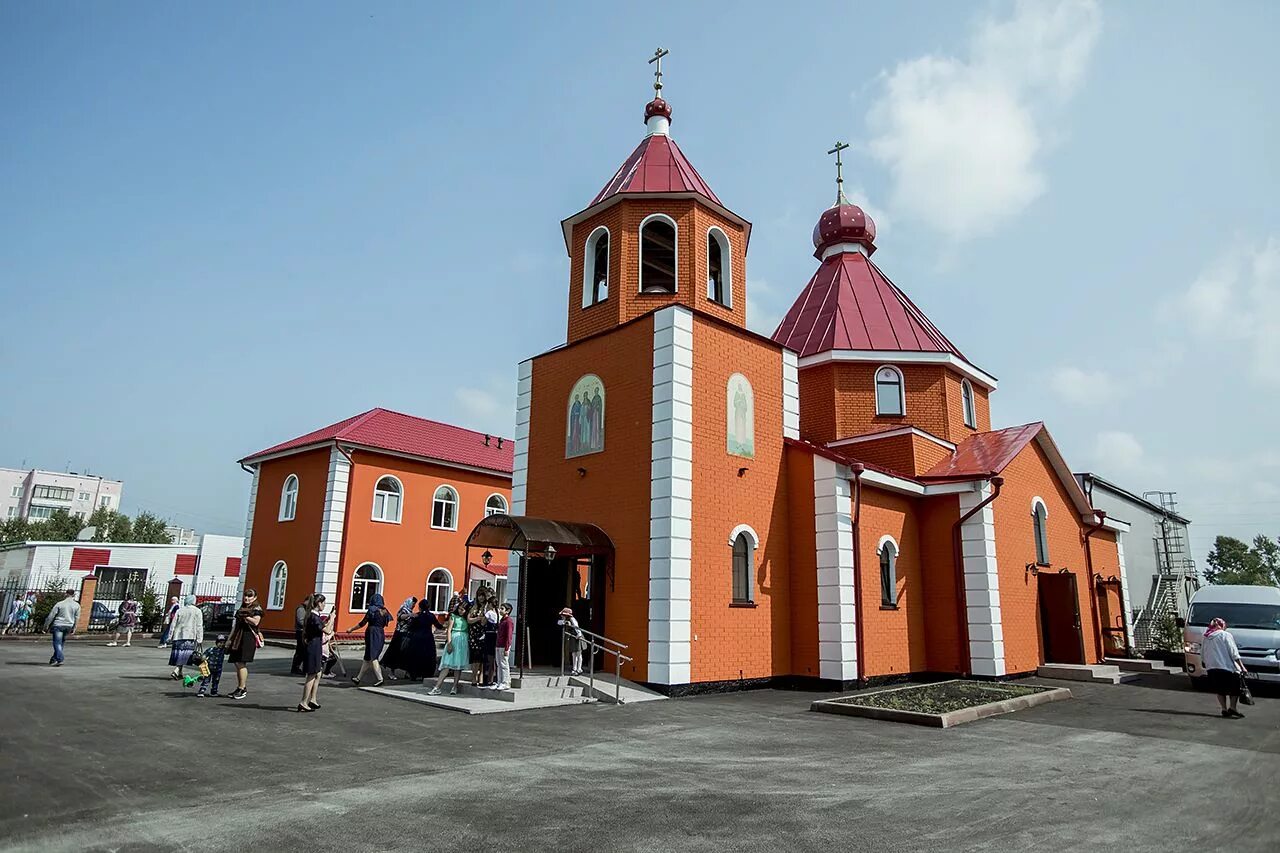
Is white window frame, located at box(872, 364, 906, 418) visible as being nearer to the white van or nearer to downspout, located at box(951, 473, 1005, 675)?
downspout, located at box(951, 473, 1005, 675)

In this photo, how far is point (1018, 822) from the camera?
5.55 metres

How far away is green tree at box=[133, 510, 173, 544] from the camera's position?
6352 cm

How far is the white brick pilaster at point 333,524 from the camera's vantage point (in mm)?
21172

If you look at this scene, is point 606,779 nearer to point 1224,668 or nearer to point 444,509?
point 1224,668

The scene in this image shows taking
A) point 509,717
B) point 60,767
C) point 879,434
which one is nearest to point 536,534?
point 509,717

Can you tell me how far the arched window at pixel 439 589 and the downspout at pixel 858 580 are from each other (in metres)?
14.0

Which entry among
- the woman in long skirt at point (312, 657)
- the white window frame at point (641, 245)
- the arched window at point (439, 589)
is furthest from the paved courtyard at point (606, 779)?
the arched window at point (439, 589)

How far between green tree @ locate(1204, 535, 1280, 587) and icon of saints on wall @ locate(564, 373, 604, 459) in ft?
194

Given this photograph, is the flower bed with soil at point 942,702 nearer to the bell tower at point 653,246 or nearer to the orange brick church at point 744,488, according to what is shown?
the orange brick church at point 744,488

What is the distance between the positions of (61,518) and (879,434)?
2678 inches

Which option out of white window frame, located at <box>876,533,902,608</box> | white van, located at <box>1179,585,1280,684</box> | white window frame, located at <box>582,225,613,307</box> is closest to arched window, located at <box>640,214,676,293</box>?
white window frame, located at <box>582,225,613,307</box>

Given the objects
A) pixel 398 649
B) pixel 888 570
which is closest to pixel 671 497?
pixel 398 649

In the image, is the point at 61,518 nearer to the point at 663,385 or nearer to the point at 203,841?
the point at 663,385

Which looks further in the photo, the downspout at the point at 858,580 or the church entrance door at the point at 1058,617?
the church entrance door at the point at 1058,617
